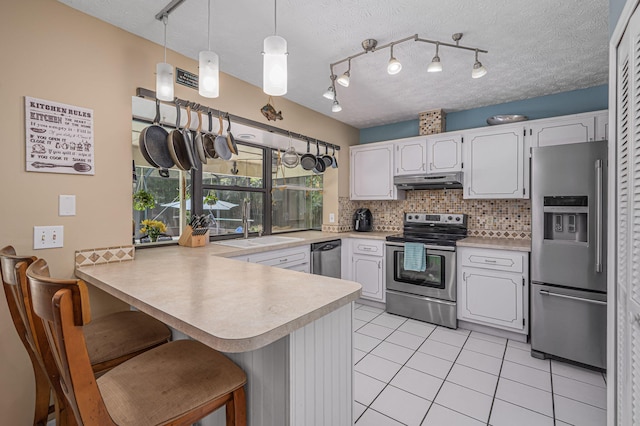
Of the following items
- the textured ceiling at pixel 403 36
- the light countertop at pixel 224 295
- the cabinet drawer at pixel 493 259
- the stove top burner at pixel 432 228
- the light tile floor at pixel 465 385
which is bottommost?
the light tile floor at pixel 465 385

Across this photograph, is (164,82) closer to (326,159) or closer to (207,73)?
(207,73)

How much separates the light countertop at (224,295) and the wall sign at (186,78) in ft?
4.46

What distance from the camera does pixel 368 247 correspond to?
3.55 m

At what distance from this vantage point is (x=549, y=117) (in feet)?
9.73

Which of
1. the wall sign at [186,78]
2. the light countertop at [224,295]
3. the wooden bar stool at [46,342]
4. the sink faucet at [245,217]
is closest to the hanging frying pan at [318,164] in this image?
the sink faucet at [245,217]

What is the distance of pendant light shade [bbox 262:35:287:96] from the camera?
1234 mm

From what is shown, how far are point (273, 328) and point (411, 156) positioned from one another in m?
3.19

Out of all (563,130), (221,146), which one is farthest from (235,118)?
(563,130)

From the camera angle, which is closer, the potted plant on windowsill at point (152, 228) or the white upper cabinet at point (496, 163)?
the potted plant on windowsill at point (152, 228)

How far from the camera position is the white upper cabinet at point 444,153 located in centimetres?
324

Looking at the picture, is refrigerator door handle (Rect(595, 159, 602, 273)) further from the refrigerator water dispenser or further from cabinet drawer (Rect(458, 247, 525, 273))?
cabinet drawer (Rect(458, 247, 525, 273))

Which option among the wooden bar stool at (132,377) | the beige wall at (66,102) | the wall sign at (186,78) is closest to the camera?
the wooden bar stool at (132,377)

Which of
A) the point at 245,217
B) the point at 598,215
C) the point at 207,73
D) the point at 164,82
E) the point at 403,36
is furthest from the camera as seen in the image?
the point at 245,217

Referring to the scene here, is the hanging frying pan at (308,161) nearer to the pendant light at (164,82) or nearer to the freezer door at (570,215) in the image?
the pendant light at (164,82)
